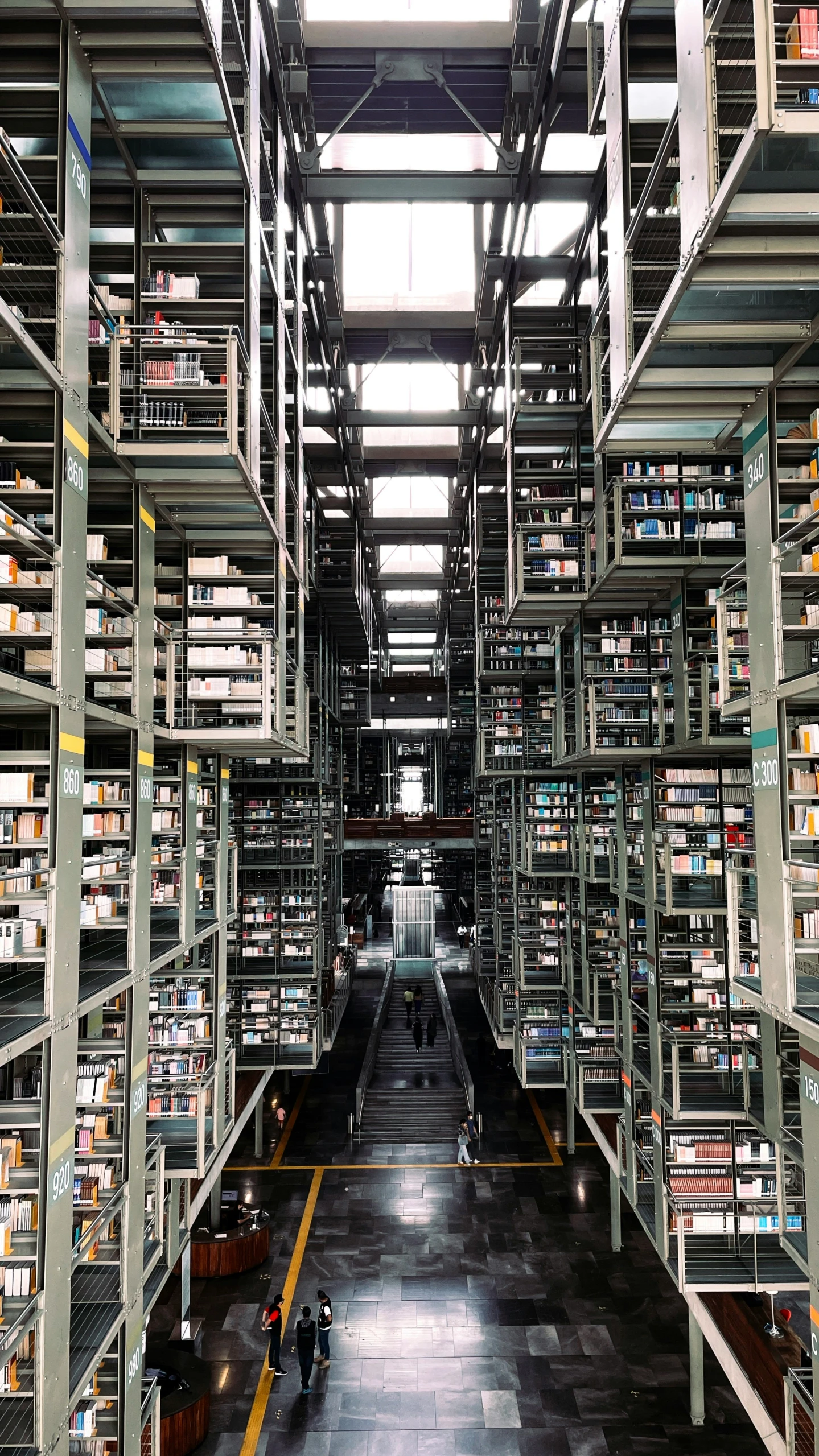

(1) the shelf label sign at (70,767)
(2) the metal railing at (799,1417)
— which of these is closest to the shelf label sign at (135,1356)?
(1) the shelf label sign at (70,767)

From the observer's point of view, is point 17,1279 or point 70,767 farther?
point 70,767

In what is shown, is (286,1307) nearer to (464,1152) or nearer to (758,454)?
(464,1152)

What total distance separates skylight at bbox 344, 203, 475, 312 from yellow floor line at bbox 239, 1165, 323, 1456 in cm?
1386

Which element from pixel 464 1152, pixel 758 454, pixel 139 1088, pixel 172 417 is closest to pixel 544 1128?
pixel 464 1152

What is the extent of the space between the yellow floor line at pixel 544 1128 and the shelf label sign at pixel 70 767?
41.8 ft

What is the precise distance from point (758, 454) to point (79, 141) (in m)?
4.45

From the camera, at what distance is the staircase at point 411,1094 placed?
1645cm

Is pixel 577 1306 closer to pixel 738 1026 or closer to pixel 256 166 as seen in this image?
pixel 738 1026

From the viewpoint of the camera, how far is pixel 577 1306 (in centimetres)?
1123

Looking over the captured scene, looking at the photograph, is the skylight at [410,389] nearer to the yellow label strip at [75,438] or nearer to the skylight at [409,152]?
the skylight at [409,152]

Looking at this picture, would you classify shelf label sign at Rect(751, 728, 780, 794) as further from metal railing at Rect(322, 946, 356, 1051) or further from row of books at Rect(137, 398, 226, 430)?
metal railing at Rect(322, 946, 356, 1051)

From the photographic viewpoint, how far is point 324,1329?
33.6 feet

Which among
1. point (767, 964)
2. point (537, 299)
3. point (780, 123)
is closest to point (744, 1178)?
point (767, 964)

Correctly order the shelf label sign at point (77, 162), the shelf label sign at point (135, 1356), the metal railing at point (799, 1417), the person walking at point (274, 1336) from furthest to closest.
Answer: the person walking at point (274, 1336) → the shelf label sign at point (135, 1356) → the metal railing at point (799, 1417) → the shelf label sign at point (77, 162)
